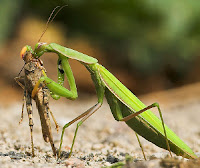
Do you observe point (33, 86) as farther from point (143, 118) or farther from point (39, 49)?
point (143, 118)

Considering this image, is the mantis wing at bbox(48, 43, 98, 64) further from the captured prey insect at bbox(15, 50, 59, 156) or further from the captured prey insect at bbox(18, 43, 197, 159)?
the captured prey insect at bbox(15, 50, 59, 156)

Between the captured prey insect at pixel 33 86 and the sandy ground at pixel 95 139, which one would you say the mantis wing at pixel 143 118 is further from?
the captured prey insect at pixel 33 86

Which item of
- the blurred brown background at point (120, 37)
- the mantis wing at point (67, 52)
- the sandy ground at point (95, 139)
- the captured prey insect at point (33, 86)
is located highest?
the blurred brown background at point (120, 37)

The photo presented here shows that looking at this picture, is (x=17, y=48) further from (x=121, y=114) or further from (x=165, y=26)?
(x=121, y=114)

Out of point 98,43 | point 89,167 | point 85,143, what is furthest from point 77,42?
point 89,167

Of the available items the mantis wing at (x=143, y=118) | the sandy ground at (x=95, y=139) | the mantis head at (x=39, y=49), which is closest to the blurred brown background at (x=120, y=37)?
the sandy ground at (x=95, y=139)
